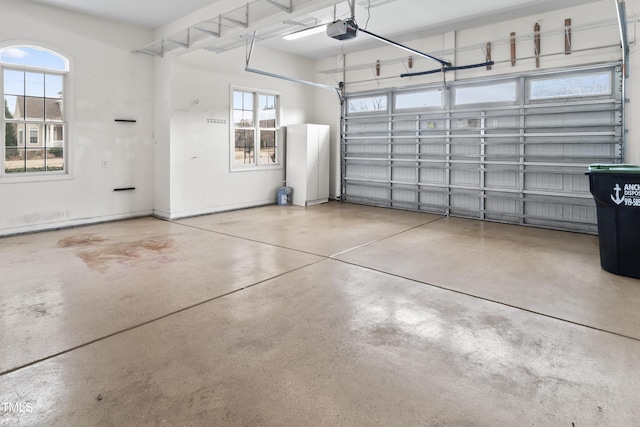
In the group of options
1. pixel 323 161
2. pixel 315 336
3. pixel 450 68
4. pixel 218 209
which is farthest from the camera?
pixel 323 161

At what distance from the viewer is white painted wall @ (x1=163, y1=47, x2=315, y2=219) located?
7.44m

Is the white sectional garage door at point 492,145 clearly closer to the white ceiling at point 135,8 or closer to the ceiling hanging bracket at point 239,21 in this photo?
the ceiling hanging bracket at point 239,21

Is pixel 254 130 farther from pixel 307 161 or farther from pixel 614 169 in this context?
pixel 614 169

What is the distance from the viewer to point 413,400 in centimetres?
216

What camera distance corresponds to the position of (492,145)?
741 centimetres

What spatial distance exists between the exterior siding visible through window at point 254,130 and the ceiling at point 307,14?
1860 millimetres

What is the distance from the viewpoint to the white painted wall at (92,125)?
20.0 ft

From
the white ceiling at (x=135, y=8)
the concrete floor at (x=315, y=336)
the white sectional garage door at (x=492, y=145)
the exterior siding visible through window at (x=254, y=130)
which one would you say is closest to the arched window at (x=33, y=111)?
the white ceiling at (x=135, y=8)

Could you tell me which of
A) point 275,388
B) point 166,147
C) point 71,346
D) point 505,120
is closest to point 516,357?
point 275,388

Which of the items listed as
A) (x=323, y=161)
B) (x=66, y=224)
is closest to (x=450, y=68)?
(x=323, y=161)

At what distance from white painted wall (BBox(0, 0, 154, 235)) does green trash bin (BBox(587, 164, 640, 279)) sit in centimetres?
724

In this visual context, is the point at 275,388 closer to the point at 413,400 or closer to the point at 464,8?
the point at 413,400

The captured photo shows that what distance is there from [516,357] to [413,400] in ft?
3.03

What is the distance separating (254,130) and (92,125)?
3.26m
